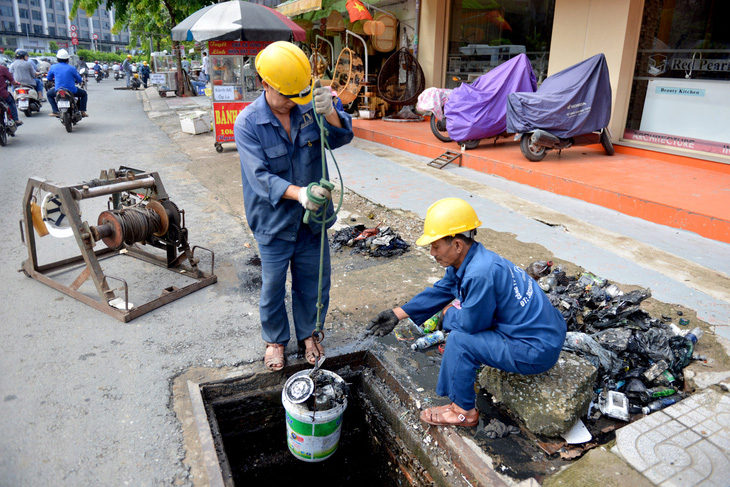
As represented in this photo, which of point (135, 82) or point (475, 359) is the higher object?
point (135, 82)

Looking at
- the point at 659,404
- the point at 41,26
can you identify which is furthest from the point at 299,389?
the point at 41,26

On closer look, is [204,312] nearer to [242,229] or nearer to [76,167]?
[242,229]

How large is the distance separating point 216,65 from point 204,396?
26.3 feet

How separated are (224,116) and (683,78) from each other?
789 centimetres

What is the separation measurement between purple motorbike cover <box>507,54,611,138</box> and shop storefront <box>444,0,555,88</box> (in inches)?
96.2

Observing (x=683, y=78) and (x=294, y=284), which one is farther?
(x=683, y=78)

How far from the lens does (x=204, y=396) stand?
9.65 ft

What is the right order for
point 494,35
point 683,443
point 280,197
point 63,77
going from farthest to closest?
point 63,77 → point 494,35 → point 280,197 → point 683,443

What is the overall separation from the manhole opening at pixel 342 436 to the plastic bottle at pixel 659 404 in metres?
1.30

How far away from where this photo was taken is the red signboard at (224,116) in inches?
376

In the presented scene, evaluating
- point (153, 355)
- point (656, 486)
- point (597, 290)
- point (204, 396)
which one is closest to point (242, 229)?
point (153, 355)

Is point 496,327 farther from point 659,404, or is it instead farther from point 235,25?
point 235,25

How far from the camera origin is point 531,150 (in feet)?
23.4

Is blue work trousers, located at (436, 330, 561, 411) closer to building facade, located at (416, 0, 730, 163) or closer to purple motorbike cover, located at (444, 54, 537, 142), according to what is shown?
purple motorbike cover, located at (444, 54, 537, 142)
